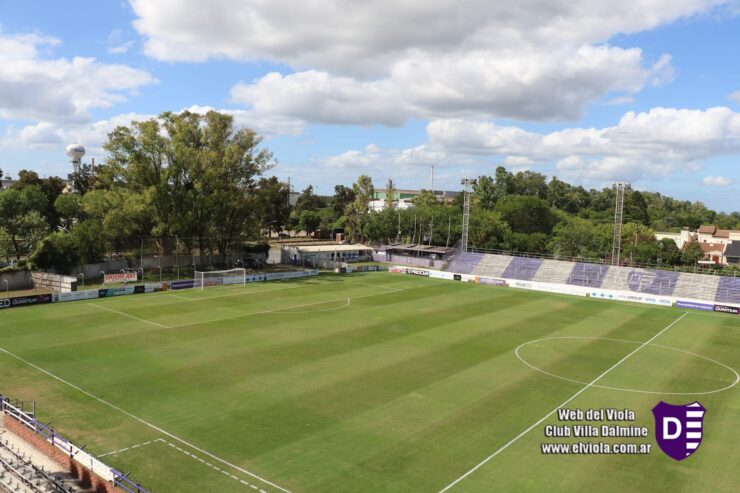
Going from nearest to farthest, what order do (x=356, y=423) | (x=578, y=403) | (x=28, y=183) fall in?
(x=356, y=423)
(x=578, y=403)
(x=28, y=183)

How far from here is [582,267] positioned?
69.6m

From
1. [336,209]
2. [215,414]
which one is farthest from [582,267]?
[336,209]

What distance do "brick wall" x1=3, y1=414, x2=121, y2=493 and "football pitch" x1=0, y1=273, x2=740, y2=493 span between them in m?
1.23

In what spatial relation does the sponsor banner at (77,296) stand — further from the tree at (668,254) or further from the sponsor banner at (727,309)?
the tree at (668,254)

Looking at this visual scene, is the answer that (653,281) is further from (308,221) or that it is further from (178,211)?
(308,221)

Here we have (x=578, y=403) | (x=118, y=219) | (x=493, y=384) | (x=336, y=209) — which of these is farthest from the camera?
(x=336, y=209)

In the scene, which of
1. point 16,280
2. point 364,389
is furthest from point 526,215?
point 364,389

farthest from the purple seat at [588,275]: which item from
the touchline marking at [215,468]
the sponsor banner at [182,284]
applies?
the touchline marking at [215,468]

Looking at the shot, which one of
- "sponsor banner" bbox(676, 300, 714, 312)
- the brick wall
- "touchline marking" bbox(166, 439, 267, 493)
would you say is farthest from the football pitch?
"sponsor banner" bbox(676, 300, 714, 312)

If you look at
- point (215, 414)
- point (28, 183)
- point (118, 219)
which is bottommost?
point (215, 414)

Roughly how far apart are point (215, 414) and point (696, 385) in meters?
25.9

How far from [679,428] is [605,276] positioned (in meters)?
47.0

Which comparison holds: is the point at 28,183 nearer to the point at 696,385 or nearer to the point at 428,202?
the point at 428,202

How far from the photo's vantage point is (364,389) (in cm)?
2647
